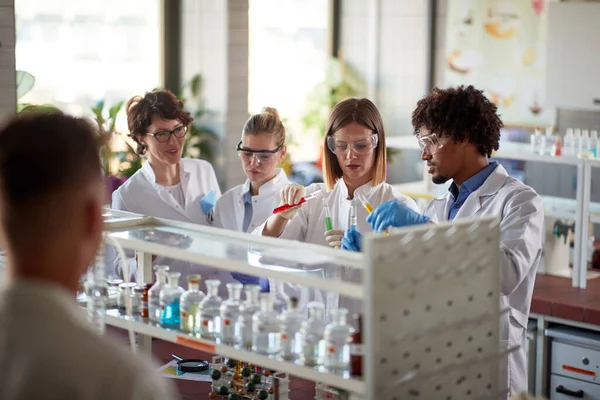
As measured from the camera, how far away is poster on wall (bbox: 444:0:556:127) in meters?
6.83

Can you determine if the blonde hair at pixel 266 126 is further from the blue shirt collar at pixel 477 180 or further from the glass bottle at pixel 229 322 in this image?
the glass bottle at pixel 229 322

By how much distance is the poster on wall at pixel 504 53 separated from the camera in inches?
269

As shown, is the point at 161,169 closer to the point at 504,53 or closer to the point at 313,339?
the point at 313,339

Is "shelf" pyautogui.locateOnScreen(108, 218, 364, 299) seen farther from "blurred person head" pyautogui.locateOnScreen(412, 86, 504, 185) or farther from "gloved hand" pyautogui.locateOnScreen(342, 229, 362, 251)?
"blurred person head" pyautogui.locateOnScreen(412, 86, 504, 185)

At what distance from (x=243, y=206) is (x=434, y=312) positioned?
1777 millimetres

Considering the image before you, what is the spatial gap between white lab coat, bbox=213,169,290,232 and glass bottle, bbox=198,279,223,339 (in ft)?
4.33

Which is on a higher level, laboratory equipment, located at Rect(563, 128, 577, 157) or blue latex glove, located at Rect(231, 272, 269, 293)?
laboratory equipment, located at Rect(563, 128, 577, 157)

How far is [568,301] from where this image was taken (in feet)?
14.3

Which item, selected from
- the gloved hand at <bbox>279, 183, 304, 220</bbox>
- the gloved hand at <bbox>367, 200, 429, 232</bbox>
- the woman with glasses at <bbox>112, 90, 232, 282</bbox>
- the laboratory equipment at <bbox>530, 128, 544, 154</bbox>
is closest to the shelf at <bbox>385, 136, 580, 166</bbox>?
the laboratory equipment at <bbox>530, 128, 544, 154</bbox>

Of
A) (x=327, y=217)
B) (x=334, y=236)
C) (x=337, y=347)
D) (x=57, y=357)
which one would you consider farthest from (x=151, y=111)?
(x=57, y=357)

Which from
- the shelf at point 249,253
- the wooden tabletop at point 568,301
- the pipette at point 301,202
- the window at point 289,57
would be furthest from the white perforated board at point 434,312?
the window at point 289,57

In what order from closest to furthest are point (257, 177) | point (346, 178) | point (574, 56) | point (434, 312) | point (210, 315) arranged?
point (434, 312) < point (210, 315) < point (346, 178) < point (257, 177) < point (574, 56)

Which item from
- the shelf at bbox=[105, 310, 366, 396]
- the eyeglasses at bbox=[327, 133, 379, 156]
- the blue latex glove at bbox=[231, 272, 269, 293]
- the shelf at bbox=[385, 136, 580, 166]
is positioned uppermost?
the eyeglasses at bbox=[327, 133, 379, 156]

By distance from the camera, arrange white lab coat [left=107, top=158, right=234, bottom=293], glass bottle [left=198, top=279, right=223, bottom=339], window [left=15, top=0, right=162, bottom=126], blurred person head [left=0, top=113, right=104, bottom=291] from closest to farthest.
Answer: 1. blurred person head [left=0, top=113, right=104, bottom=291]
2. glass bottle [left=198, top=279, right=223, bottom=339]
3. white lab coat [left=107, top=158, right=234, bottom=293]
4. window [left=15, top=0, right=162, bottom=126]
